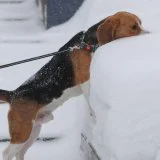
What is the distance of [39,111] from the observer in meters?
4.86

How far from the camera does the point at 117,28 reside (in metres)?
4.41

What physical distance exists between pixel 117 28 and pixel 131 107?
1.20m

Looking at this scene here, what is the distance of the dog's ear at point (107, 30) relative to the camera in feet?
14.5

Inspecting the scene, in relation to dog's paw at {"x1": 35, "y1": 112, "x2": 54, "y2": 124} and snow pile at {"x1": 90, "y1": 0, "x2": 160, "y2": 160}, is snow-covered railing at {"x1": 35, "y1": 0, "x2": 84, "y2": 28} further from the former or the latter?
snow pile at {"x1": 90, "y1": 0, "x2": 160, "y2": 160}

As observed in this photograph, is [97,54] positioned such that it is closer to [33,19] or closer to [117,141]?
[117,141]

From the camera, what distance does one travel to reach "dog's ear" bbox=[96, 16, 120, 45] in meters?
4.41

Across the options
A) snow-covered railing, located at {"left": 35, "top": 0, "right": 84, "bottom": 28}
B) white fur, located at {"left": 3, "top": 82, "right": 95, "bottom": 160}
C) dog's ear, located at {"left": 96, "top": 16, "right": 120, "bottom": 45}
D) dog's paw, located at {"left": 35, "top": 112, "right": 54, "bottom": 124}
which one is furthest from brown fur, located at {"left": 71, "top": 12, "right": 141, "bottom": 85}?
snow-covered railing, located at {"left": 35, "top": 0, "right": 84, "bottom": 28}

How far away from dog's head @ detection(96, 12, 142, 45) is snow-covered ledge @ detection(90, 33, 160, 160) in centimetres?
77

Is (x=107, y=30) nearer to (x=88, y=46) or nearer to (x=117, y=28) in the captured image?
(x=117, y=28)

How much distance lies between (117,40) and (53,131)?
2563 millimetres

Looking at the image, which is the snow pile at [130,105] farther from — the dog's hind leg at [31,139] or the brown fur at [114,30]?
the dog's hind leg at [31,139]

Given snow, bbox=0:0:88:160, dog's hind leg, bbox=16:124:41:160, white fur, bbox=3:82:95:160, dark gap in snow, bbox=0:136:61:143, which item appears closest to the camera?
white fur, bbox=3:82:95:160

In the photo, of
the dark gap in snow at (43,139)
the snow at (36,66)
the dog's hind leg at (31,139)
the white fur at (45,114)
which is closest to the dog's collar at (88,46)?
the white fur at (45,114)

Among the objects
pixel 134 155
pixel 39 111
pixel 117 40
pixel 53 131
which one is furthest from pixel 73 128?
pixel 134 155
